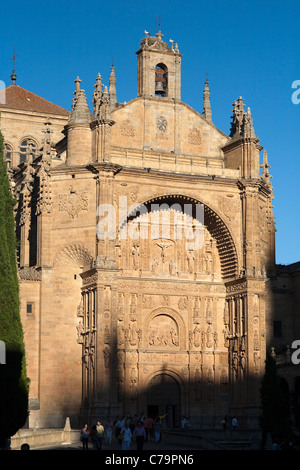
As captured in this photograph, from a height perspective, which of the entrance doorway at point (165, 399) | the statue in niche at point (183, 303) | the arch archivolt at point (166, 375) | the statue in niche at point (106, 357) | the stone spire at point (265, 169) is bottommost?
the entrance doorway at point (165, 399)

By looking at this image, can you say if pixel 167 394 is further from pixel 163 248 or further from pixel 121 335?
pixel 163 248

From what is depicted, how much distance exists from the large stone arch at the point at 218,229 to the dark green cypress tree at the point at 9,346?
18083 mm

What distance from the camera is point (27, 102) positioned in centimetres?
6309

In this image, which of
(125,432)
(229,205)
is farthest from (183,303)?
(125,432)

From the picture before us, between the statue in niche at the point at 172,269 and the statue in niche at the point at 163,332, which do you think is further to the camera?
the statue in niche at the point at 172,269

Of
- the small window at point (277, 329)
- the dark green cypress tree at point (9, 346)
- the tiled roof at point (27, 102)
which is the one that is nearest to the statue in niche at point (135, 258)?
the small window at point (277, 329)

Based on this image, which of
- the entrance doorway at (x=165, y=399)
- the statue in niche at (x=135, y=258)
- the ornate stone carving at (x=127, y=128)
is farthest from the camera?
the ornate stone carving at (x=127, y=128)

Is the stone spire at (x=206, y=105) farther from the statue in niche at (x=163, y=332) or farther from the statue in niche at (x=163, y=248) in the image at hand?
the statue in niche at (x=163, y=332)

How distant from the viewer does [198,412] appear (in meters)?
49.2

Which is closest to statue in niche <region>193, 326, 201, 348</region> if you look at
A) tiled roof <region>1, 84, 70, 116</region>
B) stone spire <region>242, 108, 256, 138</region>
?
stone spire <region>242, 108, 256, 138</region>

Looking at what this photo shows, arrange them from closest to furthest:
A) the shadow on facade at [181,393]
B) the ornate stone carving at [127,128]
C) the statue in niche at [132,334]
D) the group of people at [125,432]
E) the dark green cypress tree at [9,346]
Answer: the dark green cypress tree at [9,346], the group of people at [125,432], the shadow on facade at [181,393], the statue in niche at [132,334], the ornate stone carving at [127,128]

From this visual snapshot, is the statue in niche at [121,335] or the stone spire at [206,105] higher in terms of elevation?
the stone spire at [206,105]

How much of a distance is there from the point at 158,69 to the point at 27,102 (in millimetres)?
13203

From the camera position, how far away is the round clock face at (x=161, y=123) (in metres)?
51.5
